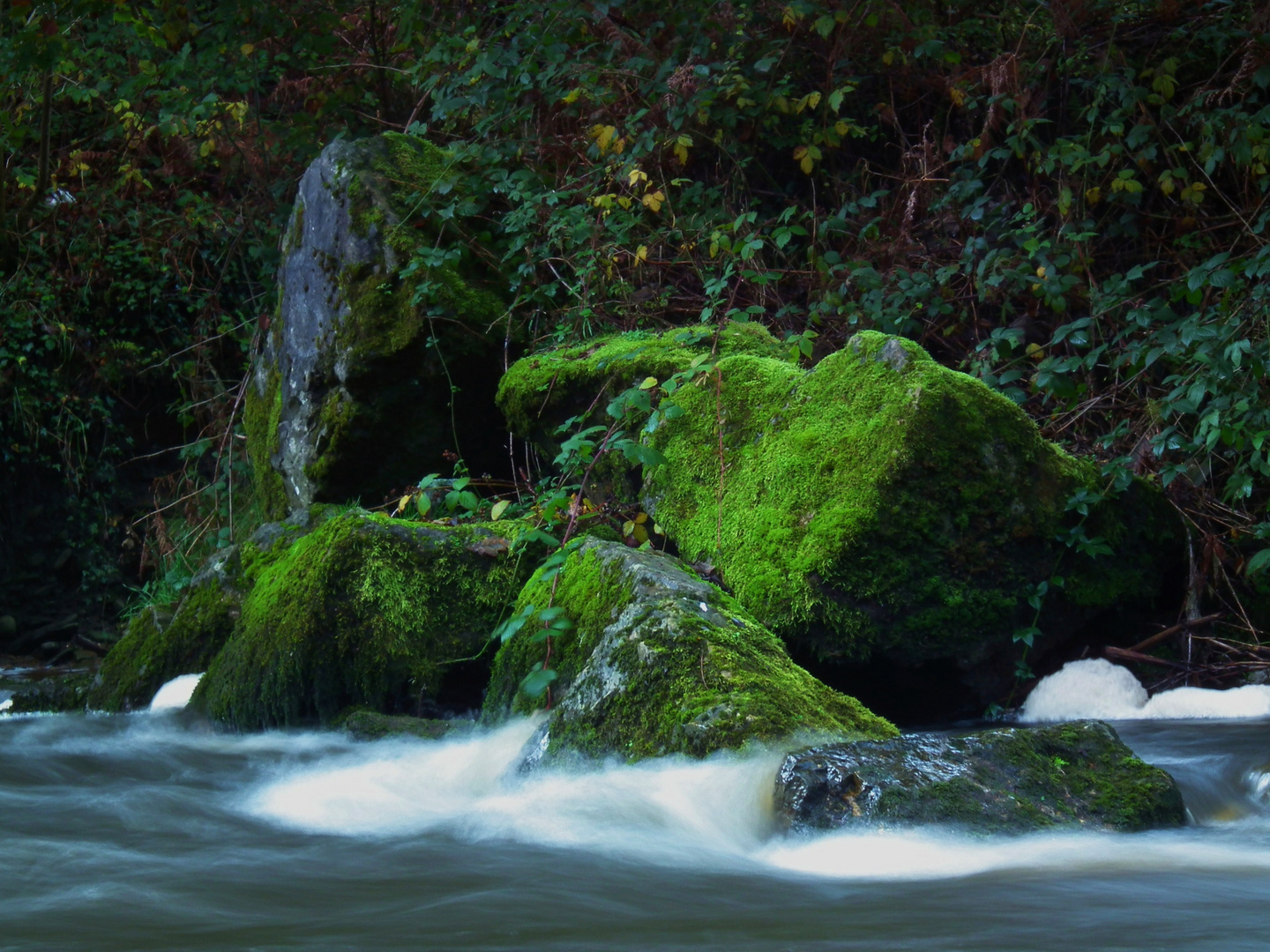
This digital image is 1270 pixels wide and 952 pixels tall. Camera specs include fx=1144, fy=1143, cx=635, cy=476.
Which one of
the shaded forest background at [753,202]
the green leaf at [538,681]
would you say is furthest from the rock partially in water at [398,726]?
the shaded forest background at [753,202]

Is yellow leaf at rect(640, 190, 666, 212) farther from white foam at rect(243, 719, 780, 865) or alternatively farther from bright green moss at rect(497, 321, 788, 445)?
white foam at rect(243, 719, 780, 865)

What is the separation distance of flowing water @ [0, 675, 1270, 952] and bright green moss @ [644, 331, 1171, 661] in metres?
0.81

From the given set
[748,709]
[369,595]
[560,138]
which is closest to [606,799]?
[748,709]

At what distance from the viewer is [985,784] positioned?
2.71 m

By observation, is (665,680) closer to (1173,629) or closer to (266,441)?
(1173,629)

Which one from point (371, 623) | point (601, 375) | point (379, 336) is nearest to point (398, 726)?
point (371, 623)

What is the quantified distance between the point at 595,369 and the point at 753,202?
2.20 m

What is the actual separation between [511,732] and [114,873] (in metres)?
1.35

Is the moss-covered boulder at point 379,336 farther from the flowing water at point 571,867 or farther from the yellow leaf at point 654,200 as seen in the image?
the flowing water at point 571,867

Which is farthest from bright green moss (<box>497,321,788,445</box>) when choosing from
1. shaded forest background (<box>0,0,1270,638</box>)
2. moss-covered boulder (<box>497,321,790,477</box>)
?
shaded forest background (<box>0,0,1270,638</box>)

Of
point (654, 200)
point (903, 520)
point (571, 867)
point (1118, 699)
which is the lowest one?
point (571, 867)

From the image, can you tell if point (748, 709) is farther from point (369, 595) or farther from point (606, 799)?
point (369, 595)

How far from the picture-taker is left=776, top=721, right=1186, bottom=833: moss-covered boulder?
2594mm

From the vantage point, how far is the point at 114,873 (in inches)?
103
